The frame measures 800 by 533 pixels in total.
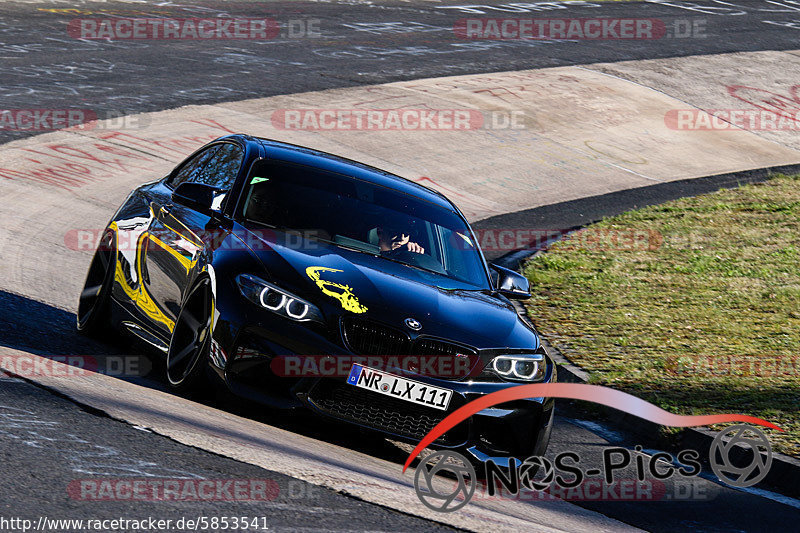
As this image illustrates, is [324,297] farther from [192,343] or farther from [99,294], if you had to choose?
[99,294]

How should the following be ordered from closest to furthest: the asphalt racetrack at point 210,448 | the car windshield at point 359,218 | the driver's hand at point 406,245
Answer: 1. the asphalt racetrack at point 210,448
2. the car windshield at point 359,218
3. the driver's hand at point 406,245

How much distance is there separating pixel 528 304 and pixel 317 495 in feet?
20.3

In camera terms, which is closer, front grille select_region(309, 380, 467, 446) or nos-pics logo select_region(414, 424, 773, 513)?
nos-pics logo select_region(414, 424, 773, 513)

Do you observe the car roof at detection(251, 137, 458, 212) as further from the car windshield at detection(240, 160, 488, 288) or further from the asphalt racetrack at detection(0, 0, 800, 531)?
the asphalt racetrack at detection(0, 0, 800, 531)

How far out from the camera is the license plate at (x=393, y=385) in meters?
5.76

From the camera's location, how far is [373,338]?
5879 mm

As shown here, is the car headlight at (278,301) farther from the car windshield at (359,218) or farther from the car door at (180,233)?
the car windshield at (359,218)

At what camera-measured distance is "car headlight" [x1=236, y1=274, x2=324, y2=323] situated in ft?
19.3

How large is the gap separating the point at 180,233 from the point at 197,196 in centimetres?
26

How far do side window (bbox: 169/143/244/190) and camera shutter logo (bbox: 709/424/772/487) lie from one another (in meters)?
3.70

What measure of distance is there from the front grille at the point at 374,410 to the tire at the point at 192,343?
754mm
